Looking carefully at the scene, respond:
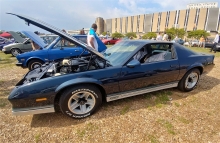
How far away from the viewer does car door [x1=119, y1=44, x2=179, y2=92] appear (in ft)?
8.54

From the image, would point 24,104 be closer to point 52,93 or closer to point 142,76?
point 52,93

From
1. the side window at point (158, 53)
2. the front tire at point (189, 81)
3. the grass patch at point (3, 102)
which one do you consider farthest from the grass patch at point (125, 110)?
the grass patch at point (3, 102)

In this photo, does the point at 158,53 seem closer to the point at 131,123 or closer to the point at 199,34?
the point at 131,123

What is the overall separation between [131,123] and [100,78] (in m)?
0.97

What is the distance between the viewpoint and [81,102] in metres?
2.42

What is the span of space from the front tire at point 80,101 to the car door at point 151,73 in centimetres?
56

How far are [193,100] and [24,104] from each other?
3.44m

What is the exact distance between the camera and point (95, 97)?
245cm

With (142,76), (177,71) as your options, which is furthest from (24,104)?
(177,71)

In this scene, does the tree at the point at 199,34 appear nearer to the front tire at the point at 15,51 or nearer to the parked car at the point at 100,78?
the parked car at the point at 100,78

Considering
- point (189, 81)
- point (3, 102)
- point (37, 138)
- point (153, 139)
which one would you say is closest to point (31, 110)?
point (37, 138)

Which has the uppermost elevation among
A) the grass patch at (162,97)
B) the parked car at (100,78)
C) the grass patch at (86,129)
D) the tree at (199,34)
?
the tree at (199,34)

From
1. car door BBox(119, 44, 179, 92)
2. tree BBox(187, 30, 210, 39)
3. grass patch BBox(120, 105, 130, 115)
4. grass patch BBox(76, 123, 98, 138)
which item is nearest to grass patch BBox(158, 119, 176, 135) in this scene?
grass patch BBox(120, 105, 130, 115)

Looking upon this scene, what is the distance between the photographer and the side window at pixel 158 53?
3.06m
